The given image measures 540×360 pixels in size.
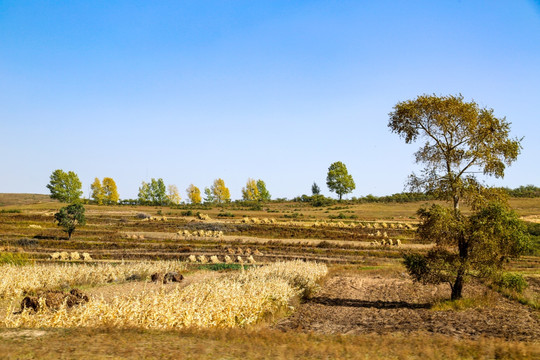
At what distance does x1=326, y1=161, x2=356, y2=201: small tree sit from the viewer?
459 feet

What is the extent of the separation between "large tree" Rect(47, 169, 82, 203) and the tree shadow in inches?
4290

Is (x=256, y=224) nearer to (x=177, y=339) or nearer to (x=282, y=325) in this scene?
(x=282, y=325)

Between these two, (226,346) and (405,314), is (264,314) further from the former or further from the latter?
(226,346)

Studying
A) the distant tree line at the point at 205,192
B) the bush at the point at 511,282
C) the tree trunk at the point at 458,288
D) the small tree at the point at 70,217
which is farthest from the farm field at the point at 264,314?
the distant tree line at the point at 205,192

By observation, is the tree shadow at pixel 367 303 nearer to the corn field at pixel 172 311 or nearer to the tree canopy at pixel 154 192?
the corn field at pixel 172 311

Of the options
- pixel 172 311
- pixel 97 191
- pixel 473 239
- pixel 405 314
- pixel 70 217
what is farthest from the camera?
pixel 97 191

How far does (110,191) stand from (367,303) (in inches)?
5031

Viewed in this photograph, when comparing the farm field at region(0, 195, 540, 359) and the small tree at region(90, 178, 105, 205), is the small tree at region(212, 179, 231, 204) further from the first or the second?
the farm field at region(0, 195, 540, 359)

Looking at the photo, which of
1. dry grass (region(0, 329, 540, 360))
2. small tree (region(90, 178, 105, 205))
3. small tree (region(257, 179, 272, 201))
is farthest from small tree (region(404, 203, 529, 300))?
small tree (region(257, 179, 272, 201))

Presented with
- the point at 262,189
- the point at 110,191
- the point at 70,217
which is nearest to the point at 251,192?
the point at 262,189

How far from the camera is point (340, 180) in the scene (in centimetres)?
13962

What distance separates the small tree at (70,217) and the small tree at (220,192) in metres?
107

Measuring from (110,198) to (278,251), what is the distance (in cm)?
10183

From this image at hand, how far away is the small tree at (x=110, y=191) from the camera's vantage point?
5374 inches
